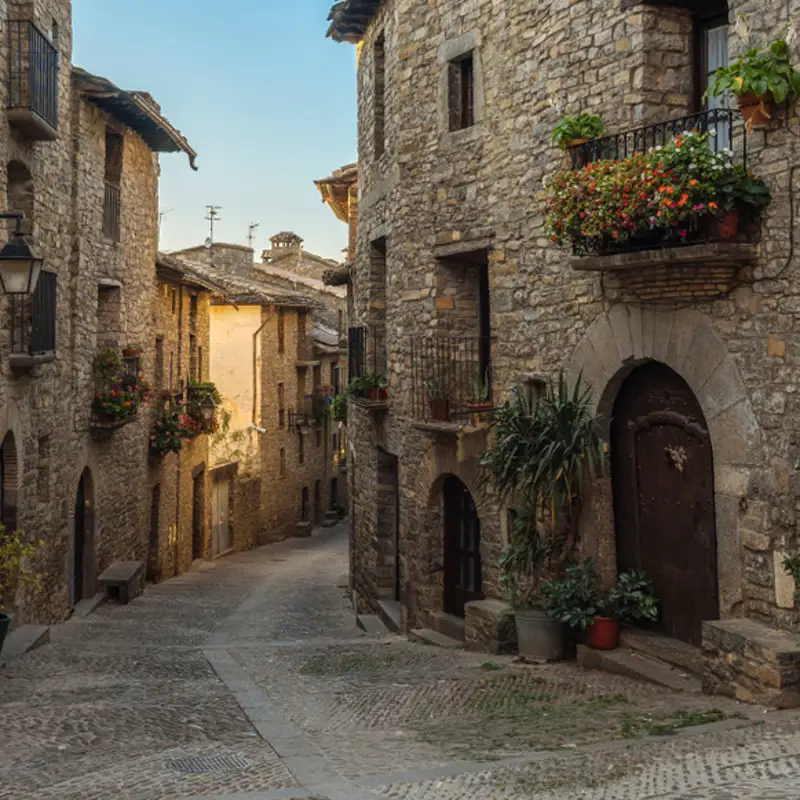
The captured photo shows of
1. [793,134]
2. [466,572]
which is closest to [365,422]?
[466,572]

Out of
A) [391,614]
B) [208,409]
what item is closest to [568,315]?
[391,614]

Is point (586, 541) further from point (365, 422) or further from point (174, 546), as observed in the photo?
point (174, 546)

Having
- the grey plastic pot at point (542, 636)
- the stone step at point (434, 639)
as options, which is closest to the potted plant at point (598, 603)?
the grey plastic pot at point (542, 636)

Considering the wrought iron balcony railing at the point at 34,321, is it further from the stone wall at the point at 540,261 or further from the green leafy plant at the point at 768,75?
the green leafy plant at the point at 768,75

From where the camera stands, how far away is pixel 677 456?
8430mm

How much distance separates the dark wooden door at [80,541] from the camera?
15.2 meters

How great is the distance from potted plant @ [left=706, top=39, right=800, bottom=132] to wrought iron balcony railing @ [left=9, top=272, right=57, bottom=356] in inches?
300

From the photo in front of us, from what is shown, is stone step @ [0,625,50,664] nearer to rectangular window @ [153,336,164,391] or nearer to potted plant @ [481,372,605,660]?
potted plant @ [481,372,605,660]

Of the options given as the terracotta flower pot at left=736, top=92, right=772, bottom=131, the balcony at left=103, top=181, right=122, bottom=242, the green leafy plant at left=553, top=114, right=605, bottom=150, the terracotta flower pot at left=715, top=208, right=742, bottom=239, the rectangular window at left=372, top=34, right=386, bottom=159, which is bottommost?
the terracotta flower pot at left=715, top=208, right=742, bottom=239

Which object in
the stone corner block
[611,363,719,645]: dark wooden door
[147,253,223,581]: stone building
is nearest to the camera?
the stone corner block

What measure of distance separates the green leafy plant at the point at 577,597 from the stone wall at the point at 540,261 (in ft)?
1.36

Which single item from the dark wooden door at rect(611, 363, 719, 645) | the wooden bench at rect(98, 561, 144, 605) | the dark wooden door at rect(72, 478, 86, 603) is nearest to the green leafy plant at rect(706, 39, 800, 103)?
the dark wooden door at rect(611, 363, 719, 645)

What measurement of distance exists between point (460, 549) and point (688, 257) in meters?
5.56

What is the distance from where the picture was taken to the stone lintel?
715 centimetres
